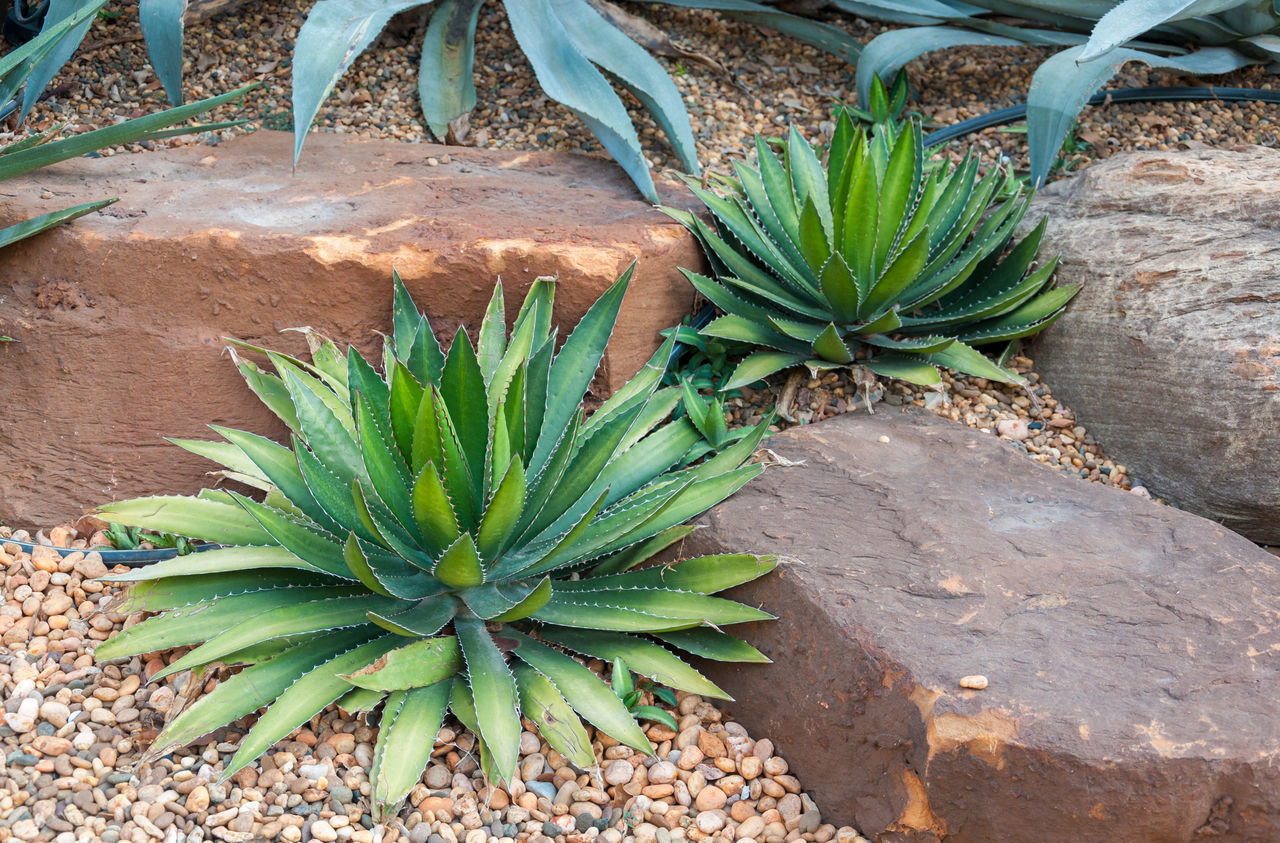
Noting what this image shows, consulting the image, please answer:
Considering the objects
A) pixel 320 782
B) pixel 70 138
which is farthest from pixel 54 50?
pixel 320 782

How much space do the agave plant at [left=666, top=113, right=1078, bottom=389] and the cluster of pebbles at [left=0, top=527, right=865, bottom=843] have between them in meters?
1.07

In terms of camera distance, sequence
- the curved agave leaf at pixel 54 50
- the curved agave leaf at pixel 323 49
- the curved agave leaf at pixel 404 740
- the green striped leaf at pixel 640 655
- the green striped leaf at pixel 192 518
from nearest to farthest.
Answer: the curved agave leaf at pixel 404 740 → the green striped leaf at pixel 640 655 → the green striped leaf at pixel 192 518 → the curved agave leaf at pixel 323 49 → the curved agave leaf at pixel 54 50

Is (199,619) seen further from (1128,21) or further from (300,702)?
(1128,21)

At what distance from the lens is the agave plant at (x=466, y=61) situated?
2.84 m

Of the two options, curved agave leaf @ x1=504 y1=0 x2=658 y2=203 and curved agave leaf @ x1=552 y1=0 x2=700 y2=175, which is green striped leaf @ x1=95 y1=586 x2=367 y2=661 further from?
curved agave leaf @ x1=552 y1=0 x2=700 y2=175

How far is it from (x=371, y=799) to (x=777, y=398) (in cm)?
150

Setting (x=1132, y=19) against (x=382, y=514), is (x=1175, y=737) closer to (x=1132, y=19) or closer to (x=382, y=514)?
(x=382, y=514)

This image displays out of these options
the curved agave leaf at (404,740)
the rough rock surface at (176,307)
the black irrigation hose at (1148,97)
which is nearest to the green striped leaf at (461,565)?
the curved agave leaf at (404,740)

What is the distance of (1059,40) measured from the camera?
12.0 feet

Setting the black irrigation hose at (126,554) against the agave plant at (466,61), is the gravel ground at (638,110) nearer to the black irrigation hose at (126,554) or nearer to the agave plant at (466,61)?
the agave plant at (466,61)

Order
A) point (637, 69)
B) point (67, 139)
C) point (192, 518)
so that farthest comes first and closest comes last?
point (637, 69), point (67, 139), point (192, 518)

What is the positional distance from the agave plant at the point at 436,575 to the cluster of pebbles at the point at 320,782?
94 mm

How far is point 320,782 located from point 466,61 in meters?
2.44

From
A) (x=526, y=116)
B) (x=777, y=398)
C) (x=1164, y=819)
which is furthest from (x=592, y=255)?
(x=1164, y=819)
